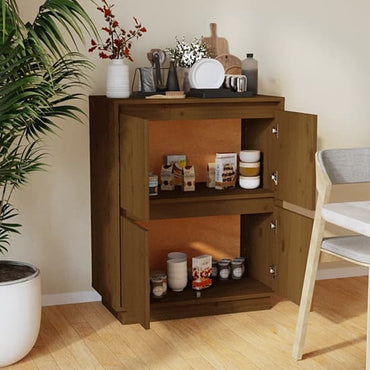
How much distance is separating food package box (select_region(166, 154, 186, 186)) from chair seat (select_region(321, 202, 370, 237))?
1.05m

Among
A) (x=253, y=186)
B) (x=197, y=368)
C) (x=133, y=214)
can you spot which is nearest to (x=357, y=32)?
(x=253, y=186)

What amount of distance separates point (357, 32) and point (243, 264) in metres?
1.41

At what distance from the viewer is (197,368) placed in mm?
3178

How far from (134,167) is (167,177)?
1.72 feet

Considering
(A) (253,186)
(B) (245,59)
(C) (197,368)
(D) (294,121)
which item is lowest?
(C) (197,368)

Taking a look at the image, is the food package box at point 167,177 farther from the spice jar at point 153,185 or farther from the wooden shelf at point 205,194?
the spice jar at point 153,185

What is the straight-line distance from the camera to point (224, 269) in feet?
13.4

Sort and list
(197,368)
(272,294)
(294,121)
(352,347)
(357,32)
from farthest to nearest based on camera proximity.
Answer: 1. (357,32)
2. (272,294)
3. (294,121)
4. (352,347)
5. (197,368)

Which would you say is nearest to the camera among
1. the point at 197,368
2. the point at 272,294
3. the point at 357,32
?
the point at 197,368

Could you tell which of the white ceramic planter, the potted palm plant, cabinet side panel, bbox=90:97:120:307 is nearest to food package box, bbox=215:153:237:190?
cabinet side panel, bbox=90:97:120:307

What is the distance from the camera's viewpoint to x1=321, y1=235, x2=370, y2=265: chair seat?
9.73ft

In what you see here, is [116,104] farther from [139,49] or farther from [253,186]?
[253,186]

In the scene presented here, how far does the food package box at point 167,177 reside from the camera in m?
3.89

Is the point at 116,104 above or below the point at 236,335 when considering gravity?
above
